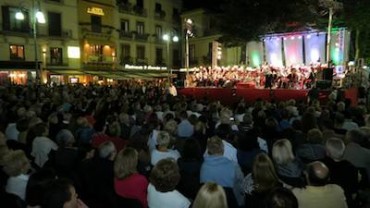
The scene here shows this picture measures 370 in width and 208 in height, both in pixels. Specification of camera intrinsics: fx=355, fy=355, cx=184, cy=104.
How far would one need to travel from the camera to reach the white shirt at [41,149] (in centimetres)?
574

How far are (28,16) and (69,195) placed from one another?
3047 cm

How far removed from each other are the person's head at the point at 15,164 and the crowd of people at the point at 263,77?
16932 mm

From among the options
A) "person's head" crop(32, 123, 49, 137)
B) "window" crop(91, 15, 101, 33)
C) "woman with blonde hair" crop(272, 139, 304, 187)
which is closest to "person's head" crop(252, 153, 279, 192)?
"woman with blonde hair" crop(272, 139, 304, 187)

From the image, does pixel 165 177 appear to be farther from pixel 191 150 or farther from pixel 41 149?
pixel 41 149

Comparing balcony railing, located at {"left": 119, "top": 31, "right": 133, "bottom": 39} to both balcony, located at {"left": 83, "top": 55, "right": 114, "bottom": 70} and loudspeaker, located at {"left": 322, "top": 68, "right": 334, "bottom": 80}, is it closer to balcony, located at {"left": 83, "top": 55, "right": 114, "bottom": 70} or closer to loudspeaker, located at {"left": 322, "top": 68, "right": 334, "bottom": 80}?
balcony, located at {"left": 83, "top": 55, "right": 114, "bottom": 70}

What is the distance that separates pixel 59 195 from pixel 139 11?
3956cm

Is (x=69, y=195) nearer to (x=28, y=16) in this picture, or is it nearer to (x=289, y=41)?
(x=289, y=41)

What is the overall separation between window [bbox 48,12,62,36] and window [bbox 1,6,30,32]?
2395 millimetres

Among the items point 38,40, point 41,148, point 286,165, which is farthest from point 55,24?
point 286,165

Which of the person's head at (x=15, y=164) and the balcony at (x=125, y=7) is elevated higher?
the balcony at (x=125, y=7)

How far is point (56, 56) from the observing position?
105ft

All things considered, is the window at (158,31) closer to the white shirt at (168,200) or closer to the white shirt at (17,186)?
the white shirt at (17,186)

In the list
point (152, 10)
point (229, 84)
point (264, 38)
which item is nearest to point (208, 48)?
point (152, 10)

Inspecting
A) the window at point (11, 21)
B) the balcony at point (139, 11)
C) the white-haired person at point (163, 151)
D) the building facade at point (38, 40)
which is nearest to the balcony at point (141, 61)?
the balcony at point (139, 11)
